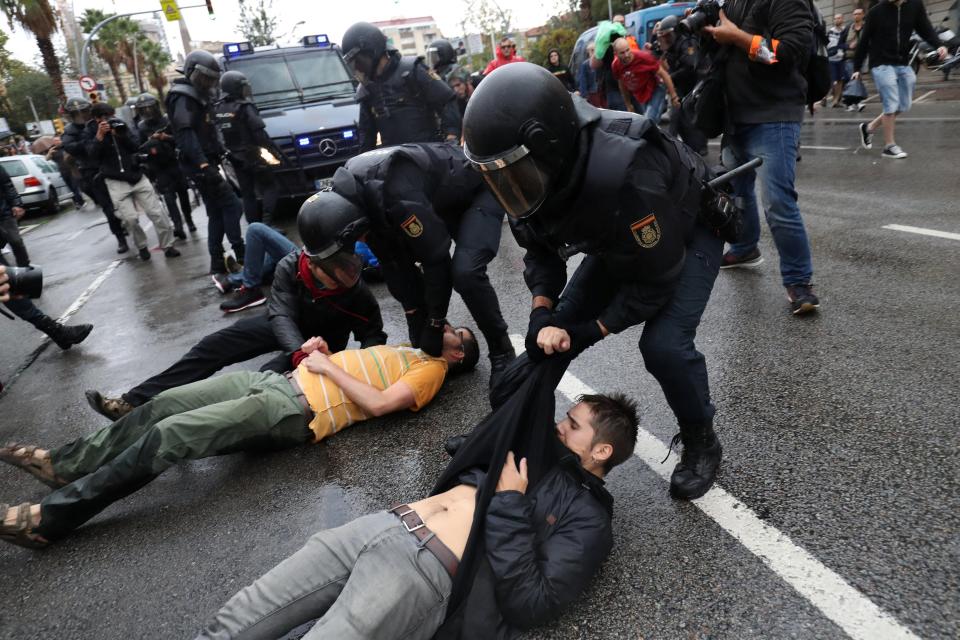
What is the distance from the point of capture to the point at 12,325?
733 cm

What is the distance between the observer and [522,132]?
Result: 195cm

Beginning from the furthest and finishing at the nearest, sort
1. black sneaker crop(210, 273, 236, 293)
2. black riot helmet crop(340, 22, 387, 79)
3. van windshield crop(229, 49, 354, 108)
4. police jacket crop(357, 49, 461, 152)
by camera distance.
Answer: van windshield crop(229, 49, 354, 108)
black sneaker crop(210, 273, 236, 293)
police jacket crop(357, 49, 461, 152)
black riot helmet crop(340, 22, 387, 79)

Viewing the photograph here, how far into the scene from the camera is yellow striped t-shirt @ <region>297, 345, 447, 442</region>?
10.8 ft

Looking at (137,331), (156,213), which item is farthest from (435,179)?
(156,213)

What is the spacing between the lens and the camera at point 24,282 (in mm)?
4551

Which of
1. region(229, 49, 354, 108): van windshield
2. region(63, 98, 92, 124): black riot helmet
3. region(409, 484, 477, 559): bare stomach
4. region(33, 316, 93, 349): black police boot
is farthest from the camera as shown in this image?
region(229, 49, 354, 108): van windshield

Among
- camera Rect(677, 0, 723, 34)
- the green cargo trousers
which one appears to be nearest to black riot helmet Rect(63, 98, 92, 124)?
the green cargo trousers

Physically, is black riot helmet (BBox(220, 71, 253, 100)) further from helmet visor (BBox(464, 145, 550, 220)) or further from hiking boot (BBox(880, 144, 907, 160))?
hiking boot (BBox(880, 144, 907, 160))

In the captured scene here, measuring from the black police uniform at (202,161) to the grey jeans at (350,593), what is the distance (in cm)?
578

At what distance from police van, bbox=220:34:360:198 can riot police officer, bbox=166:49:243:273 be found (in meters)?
1.87

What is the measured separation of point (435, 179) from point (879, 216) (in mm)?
4398

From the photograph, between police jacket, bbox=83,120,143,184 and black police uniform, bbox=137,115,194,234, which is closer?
police jacket, bbox=83,120,143,184

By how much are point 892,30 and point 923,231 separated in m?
3.71

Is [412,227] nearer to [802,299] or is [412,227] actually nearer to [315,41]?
[802,299]
